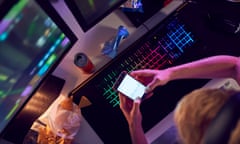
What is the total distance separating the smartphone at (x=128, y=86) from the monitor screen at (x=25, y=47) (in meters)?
0.21

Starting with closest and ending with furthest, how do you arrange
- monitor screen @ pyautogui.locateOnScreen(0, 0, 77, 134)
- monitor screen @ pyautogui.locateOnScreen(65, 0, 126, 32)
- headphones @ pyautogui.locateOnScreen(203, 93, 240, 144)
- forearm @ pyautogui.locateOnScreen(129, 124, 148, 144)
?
headphones @ pyautogui.locateOnScreen(203, 93, 240, 144) → monitor screen @ pyautogui.locateOnScreen(0, 0, 77, 134) → monitor screen @ pyautogui.locateOnScreen(65, 0, 126, 32) → forearm @ pyautogui.locateOnScreen(129, 124, 148, 144)

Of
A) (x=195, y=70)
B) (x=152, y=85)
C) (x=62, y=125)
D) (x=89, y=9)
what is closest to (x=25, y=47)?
(x=89, y=9)

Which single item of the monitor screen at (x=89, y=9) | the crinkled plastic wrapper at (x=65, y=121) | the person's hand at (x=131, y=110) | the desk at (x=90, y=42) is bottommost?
the person's hand at (x=131, y=110)

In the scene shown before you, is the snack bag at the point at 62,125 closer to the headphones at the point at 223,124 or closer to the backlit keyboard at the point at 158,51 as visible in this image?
the backlit keyboard at the point at 158,51

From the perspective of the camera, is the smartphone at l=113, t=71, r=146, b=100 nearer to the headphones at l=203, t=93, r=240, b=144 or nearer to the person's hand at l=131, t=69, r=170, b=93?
the person's hand at l=131, t=69, r=170, b=93

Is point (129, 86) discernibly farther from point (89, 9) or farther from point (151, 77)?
point (89, 9)

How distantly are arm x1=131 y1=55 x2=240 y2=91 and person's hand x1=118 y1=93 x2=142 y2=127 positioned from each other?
8cm

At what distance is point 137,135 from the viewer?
53.0 inches

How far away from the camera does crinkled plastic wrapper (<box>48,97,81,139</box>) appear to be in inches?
54.1

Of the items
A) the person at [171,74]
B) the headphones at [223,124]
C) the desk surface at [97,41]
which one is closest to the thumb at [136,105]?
the person at [171,74]

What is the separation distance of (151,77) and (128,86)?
0.34ft

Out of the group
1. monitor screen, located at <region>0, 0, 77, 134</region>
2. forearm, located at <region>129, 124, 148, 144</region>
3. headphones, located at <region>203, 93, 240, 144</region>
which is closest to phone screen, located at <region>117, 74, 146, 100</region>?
forearm, located at <region>129, 124, 148, 144</region>

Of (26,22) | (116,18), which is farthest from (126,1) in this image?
(26,22)

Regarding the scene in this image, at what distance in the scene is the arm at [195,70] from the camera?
1.39 m
